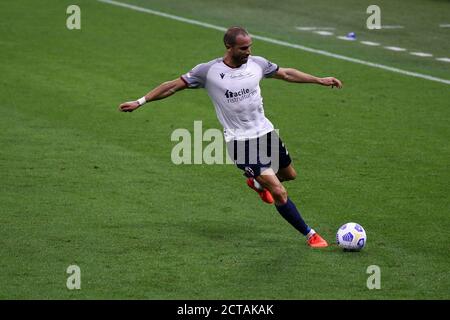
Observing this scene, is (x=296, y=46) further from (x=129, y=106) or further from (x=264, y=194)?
(x=129, y=106)

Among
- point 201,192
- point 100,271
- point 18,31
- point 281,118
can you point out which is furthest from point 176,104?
point 100,271

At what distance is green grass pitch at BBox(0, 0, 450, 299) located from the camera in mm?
11930

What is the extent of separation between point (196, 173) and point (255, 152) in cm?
359

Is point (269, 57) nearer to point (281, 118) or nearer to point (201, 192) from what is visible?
point (281, 118)

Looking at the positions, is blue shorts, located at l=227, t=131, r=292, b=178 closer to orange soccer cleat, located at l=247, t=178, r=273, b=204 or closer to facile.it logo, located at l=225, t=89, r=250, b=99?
facile.it logo, located at l=225, t=89, r=250, b=99

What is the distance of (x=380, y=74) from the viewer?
23.1 meters

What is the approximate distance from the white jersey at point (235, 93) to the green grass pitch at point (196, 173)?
4.32 feet

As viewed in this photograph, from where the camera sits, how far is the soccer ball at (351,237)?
1258 cm

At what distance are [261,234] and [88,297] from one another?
9.80 feet

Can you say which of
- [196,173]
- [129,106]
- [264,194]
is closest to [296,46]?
[196,173]

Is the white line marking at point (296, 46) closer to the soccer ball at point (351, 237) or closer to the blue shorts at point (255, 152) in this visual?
the blue shorts at point (255, 152)

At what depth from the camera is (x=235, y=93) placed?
509 inches

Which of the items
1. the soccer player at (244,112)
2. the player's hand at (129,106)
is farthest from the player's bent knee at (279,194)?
the player's hand at (129,106)

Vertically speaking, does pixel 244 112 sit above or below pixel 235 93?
below
